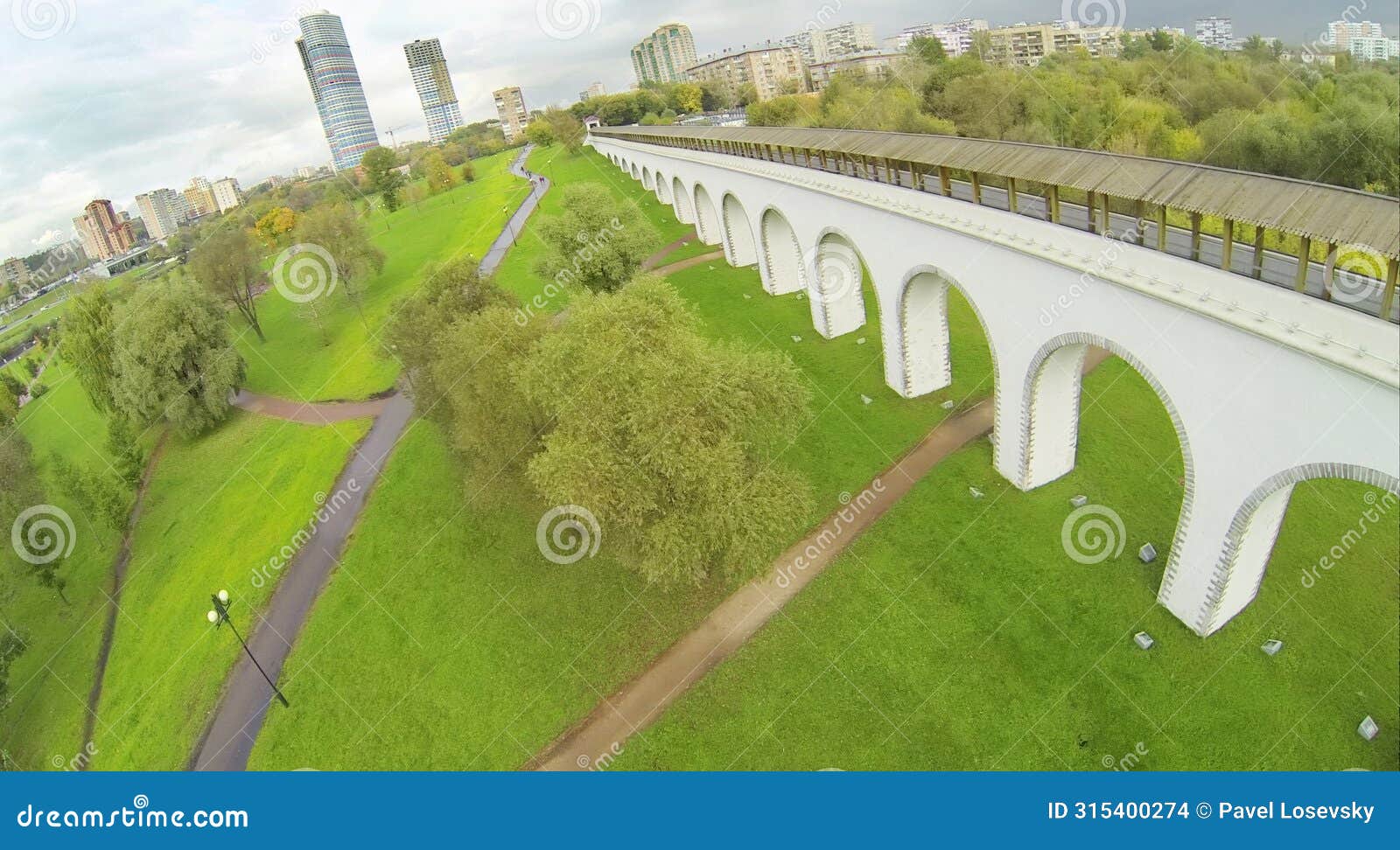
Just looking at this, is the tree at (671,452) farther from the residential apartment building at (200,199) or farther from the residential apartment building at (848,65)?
the residential apartment building at (200,199)

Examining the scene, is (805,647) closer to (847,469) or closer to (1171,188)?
(847,469)

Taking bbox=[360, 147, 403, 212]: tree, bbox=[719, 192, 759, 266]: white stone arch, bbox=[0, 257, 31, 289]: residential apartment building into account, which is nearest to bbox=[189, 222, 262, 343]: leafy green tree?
bbox=[719, 192, 759, 266]: white stone arch

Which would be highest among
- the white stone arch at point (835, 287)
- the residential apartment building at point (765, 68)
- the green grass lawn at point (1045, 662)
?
the residential apartment building at point (765, 68)

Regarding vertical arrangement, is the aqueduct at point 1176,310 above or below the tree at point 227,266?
below

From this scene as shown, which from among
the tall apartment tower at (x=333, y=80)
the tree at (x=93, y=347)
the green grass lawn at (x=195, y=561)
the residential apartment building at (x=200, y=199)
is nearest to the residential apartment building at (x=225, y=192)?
the residential apartment building at (x=200, y=199)

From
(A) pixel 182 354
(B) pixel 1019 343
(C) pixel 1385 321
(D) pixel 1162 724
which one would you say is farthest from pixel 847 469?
(A) pixel 182 354
